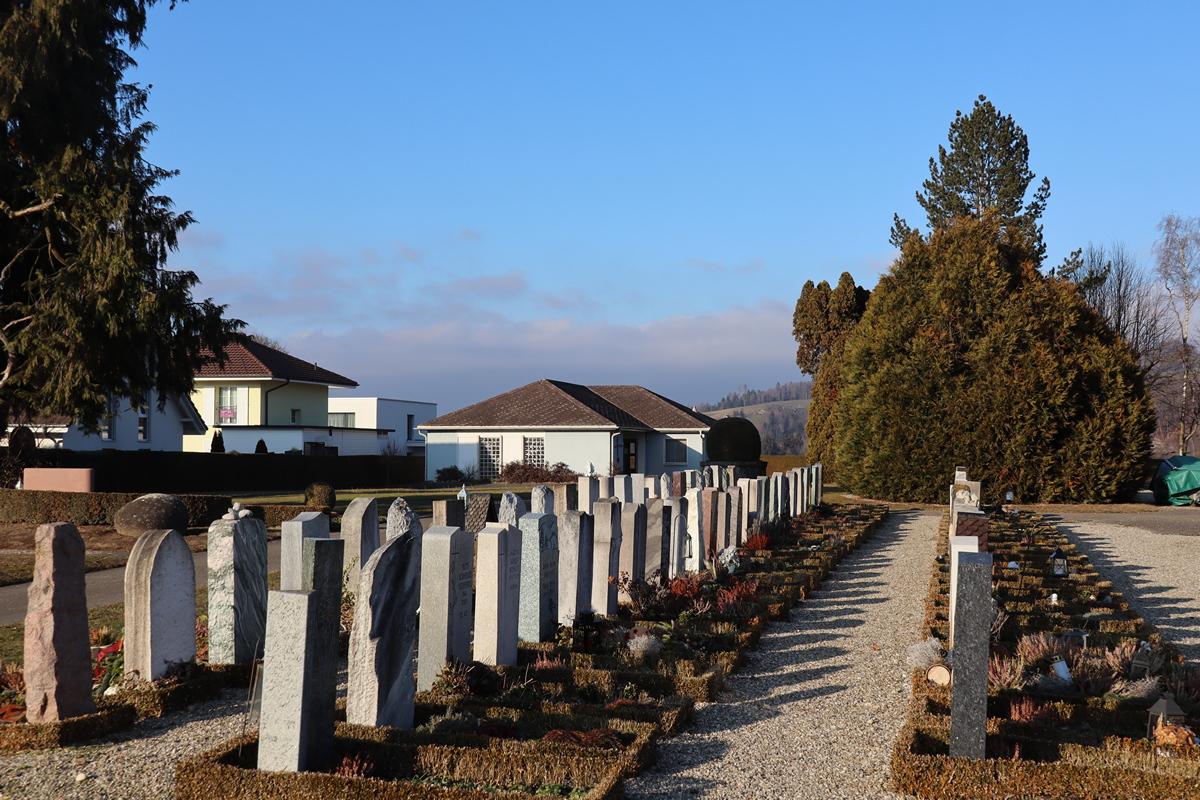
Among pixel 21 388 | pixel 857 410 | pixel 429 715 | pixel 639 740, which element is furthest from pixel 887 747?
pixel 857 410

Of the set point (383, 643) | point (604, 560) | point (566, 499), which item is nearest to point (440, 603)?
point (383, 643)

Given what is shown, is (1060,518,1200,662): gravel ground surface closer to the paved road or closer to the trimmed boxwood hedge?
the trimmed boxwood hedge

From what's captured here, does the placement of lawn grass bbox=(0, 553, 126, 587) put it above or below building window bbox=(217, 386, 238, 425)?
below

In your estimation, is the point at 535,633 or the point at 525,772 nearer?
the point at 525,772

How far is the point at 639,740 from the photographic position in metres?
5.81

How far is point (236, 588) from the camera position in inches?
300

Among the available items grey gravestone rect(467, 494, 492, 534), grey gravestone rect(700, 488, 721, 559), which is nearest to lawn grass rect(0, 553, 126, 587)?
grey gravestone rect(467, 494, 492, 534)

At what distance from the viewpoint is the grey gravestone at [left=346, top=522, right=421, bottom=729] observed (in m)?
5.84

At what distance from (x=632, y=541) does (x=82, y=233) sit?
16825 mm

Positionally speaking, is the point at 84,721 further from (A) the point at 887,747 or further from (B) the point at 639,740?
(A) the point at 887,747

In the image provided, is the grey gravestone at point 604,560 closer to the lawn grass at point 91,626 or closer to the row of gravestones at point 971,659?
the lawn grass at point 91,626

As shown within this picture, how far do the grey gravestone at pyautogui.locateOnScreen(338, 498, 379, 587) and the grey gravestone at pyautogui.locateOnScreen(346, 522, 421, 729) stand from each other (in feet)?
9.45

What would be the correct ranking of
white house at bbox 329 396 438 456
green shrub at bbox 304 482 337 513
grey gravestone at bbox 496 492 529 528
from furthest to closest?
white house at bbox 329 396 438 456
green shrub at bbox 304 482 337 513
grey gravestone at bbox 496 492 529 528

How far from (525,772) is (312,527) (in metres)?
3.65
